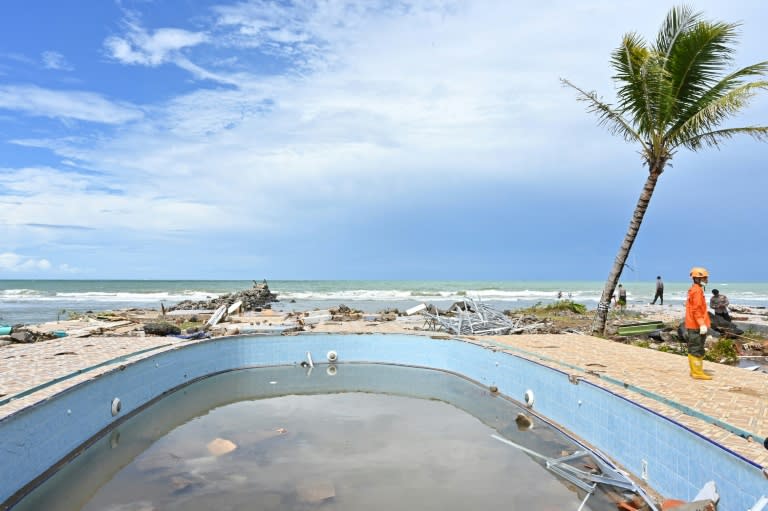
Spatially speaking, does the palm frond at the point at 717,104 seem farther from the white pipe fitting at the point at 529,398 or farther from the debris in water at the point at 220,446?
the debris in water at the point at 220,446

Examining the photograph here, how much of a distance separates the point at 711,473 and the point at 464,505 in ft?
7.95

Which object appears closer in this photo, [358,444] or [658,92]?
[358,444]

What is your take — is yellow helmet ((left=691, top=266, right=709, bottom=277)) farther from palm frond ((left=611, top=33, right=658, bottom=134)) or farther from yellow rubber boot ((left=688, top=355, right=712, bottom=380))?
palm frond ((left=611, top=33, right=658, bottom=134))

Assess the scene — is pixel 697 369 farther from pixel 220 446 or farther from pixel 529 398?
pixel 220 446

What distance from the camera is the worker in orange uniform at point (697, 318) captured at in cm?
757

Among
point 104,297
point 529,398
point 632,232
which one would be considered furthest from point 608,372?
point 104,297

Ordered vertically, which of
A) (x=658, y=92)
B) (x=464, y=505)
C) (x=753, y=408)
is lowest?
(x=464, y=505)

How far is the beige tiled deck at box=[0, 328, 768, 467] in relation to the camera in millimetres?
5816

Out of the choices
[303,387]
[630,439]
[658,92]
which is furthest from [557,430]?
[658,92]

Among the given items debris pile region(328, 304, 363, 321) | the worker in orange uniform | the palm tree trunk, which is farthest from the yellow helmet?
debris pile region(328, 304, 363, 321)

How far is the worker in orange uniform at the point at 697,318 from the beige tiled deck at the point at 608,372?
0.40m

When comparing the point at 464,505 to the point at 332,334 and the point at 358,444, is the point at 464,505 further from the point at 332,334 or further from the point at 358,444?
the point at 332,334

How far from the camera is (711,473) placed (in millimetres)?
4832

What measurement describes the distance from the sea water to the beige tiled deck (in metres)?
1.13
